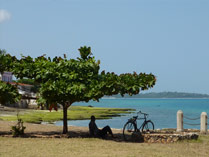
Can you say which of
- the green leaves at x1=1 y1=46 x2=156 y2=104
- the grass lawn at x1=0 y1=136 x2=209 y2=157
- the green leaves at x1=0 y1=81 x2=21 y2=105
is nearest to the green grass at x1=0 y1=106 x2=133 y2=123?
the green leaves at x1=0 y1=81 x2=21 y2=105

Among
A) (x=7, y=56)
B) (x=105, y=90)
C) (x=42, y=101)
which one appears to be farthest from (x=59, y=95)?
(x=7, y=56)

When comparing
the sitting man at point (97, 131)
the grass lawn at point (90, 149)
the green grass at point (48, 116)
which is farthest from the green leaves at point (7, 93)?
the green grass at point (48, 116)

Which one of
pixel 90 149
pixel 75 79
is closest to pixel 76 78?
pixel 75 79

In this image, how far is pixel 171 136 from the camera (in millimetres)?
21828

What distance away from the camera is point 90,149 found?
59.0ft

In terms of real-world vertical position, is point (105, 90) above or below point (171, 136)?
above

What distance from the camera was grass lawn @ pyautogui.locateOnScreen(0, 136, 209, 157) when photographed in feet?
53.7

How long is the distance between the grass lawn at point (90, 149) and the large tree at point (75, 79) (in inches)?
113

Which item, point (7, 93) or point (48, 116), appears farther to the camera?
point (48, 116)

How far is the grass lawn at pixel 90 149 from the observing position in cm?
1638

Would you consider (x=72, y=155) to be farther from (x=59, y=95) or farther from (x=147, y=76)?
(x=147, y=76)

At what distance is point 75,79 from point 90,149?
633cm

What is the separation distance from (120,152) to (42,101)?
756cm

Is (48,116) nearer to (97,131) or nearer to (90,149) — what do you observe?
(97,131)
